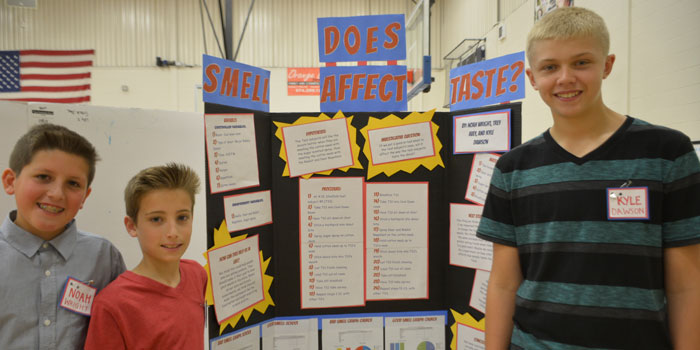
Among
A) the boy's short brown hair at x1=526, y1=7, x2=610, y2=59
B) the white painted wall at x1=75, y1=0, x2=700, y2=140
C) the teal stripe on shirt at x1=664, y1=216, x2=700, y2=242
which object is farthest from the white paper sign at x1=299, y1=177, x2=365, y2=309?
the white painted wall at x1=75, y1=0, x2=700, y2=140

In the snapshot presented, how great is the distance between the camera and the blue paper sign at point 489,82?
1600mm

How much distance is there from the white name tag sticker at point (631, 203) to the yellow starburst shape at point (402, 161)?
0.84m

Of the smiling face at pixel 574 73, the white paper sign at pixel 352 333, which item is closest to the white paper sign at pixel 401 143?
the smiling face at pixel 574 73

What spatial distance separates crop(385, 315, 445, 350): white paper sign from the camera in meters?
1.85

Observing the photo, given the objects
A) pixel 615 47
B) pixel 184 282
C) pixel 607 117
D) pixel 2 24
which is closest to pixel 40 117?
pixel 184 282

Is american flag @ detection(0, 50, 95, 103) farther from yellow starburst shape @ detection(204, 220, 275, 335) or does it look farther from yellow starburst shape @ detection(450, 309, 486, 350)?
yellow starburst shape @ detection(450, 309, 486, 350)

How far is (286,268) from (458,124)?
3.57ft

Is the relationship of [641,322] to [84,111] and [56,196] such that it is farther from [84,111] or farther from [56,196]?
[84,111]

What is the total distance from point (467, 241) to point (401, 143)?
0.56m

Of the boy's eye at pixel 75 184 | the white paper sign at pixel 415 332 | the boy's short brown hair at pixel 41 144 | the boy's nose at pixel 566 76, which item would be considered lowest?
the white paper sign at pixel 415 332

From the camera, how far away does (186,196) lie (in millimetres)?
1439

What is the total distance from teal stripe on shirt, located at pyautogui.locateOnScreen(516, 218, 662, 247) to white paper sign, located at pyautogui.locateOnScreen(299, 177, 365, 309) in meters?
0.86

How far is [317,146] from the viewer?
1.79m

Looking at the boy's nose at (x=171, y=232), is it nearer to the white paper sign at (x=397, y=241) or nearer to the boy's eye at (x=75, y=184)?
the boy's eye at (x=75, y=184)
